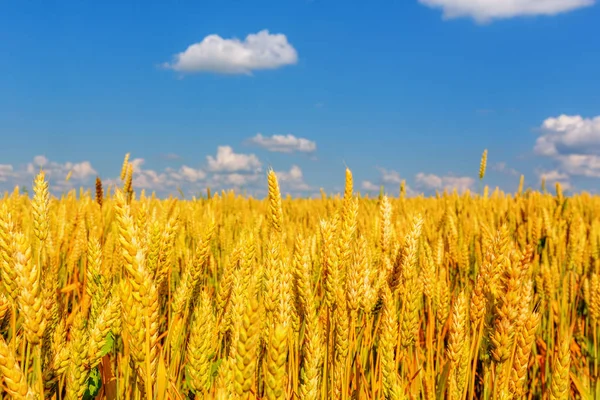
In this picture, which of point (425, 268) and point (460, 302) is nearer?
point (460, 302)

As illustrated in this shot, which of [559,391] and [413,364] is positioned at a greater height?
[559,391]

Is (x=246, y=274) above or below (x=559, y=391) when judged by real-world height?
above

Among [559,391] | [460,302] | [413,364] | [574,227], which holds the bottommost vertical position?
[413,364]

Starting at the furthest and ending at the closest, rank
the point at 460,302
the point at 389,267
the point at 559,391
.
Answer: the point at 389,267 → the point at 460,302 → the point at 559,391

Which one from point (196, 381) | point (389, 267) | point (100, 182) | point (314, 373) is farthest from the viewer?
point (100, 182)

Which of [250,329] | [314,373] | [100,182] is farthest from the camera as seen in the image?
[100,182]

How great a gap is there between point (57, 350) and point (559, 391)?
125 cm

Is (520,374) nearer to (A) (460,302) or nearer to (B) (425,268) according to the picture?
(A) (460,302)

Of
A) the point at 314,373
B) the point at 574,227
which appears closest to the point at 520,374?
the point at 314,373

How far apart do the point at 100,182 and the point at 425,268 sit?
7.53 feet

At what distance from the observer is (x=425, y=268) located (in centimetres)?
190

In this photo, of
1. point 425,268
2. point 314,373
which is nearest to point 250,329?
point 314,373

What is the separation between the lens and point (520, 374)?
4.39 ft

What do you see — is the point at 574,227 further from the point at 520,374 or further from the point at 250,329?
the point at 250,329
